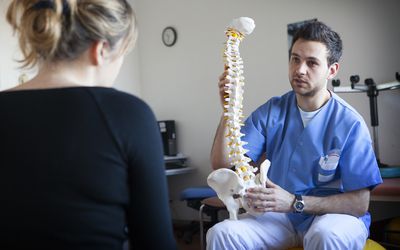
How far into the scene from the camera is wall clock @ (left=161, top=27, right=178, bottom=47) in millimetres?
4214

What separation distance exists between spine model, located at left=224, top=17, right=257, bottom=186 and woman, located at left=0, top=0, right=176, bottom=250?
0.72 metres

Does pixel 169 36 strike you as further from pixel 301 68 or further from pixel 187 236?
pixel 301 68

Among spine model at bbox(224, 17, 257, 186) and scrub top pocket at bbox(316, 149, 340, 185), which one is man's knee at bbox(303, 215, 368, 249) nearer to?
scrub top pocket at bbox(316, 149, 340, 185)

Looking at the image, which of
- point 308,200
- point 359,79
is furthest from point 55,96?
point 359,79

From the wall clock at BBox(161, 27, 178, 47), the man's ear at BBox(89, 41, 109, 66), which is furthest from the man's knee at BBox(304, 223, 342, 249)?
the wall clock at BBox(161, 27, 178, 47)

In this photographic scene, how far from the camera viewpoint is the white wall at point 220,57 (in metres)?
2.90

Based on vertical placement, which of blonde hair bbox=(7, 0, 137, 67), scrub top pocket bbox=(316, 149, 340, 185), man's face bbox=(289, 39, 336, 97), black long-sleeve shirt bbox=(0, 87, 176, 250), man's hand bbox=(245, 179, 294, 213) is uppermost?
blonde hair bbox=(7, 0, 137, 67)

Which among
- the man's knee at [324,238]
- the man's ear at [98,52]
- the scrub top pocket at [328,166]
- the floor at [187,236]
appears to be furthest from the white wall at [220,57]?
the man's ear at [98,52]

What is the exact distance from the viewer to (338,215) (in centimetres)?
151

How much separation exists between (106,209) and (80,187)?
74 mm

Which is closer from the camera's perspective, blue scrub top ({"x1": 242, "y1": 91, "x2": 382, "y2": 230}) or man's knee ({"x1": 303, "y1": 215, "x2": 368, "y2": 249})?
man's knee ({"x1": 303, "y1": 215, "x2": 368, "y2": 249})

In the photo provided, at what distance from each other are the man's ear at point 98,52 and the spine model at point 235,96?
746mm

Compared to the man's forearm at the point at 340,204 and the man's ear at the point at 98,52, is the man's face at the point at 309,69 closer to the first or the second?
the man's forearm at the point at 340,204

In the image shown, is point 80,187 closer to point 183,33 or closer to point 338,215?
point 338,215
